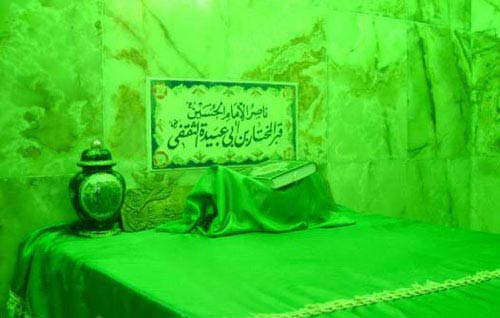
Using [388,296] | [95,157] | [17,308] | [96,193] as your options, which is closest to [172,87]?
[95,157]

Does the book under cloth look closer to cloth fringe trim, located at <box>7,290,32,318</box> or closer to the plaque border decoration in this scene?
the plaque border decoration

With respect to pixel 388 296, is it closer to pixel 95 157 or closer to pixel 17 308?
pixel 95 157

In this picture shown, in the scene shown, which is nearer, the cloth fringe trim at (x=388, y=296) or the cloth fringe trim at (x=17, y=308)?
the cloth fringe trim at (x=388, y=296)

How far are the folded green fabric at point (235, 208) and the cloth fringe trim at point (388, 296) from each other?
79 cm

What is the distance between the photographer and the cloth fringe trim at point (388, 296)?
118 centimetres

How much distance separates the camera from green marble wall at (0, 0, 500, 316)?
208 cm

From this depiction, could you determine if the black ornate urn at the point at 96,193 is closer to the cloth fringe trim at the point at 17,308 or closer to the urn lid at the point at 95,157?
the urn lid at the point at 95,157

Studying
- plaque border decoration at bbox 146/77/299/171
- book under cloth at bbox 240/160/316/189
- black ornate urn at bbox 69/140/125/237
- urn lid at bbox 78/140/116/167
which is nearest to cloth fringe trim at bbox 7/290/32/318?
black ornate urn at bbox 69/140/125/237

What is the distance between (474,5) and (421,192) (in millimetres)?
1251

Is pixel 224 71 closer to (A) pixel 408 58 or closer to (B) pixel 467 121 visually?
(A) pixel 408 58

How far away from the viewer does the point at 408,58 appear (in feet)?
10.6

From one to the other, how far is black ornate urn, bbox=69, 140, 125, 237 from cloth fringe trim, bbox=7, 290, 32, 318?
11.7 inches

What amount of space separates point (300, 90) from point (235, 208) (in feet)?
2.92

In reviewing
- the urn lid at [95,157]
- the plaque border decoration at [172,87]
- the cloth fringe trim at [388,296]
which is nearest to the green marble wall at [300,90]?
the plaque border decoration at [172,87]
